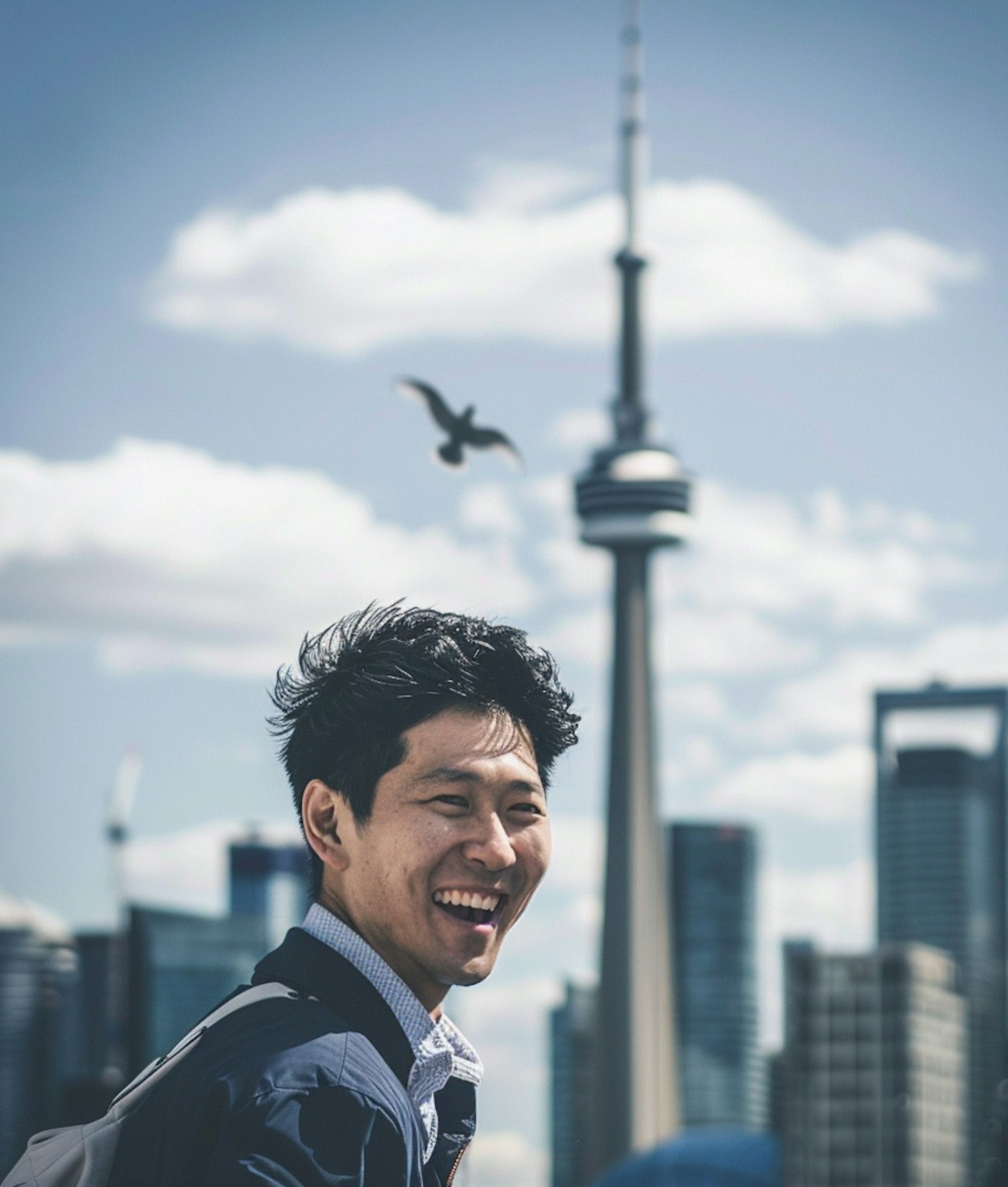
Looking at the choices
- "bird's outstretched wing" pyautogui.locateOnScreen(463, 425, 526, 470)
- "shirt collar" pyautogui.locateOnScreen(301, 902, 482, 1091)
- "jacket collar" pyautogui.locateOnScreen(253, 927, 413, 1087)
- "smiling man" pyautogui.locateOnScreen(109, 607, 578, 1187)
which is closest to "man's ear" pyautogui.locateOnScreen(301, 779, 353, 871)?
"smiling man" pyautogui.locateOnScreen(109, 607, 578, 1187)

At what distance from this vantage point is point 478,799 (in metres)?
5.98

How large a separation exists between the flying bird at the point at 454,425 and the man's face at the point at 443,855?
36444 millimetres

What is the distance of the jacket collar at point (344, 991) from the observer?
585cm

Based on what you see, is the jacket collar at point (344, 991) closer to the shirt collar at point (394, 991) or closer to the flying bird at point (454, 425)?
the shirt collar at point (394, 991)

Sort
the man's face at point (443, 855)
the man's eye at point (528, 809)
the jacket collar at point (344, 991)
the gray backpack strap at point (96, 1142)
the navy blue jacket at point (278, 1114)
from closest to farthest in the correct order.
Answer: the navy blue jacket at point (278, 1114) < the gray backpack strap at point (96, 1142) < the jacket collar at point (344, 991) < the man's face at point (443, 855) < the man's eye at point (528, 809)

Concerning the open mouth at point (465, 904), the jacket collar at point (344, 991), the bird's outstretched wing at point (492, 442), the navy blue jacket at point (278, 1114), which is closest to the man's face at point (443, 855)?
the open mouth at point (465, 904)

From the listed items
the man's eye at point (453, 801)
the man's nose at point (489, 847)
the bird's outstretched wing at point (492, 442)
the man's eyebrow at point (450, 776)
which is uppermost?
the bird's outstretched wing at point (492, 442)

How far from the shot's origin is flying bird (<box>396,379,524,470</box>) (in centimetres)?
4359

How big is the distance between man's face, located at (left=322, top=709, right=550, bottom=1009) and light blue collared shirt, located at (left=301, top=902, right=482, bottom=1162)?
0.05 m

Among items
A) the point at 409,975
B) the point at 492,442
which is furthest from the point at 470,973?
the point at 492,442

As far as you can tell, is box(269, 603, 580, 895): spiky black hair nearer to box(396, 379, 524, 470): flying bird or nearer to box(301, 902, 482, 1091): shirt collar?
box(301, 902, 482, 1091): shirt collar

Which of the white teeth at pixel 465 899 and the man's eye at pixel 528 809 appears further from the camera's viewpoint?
the man's eye at pixel 528 809

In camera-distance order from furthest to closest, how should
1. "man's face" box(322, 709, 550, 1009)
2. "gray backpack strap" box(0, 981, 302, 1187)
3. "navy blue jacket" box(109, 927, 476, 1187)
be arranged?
1. "man's face" box(322, 709, 550, 1009)
2. "gray backpack strap" box(0, 981, 302, 1187)
3. "navy blue jacket" box(109, 927, 476, 1187)

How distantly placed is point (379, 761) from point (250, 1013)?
771 mm
